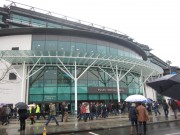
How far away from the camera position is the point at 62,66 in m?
27.3

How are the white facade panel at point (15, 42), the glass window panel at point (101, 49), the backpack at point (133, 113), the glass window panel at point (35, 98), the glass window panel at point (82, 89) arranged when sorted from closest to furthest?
the backpack at point (133, 113)
the glass window panel at point (35, 98)
the glass window panel at point (82, 89)
the white facade panel at point (15, 42)
the glass window panel at point (101, 49)

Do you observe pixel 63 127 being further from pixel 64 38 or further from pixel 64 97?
pixel 64 38

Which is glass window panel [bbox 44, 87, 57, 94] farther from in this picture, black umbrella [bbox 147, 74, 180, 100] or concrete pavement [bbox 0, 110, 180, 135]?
black umbrella [bbox 147, 74, 180, 100]

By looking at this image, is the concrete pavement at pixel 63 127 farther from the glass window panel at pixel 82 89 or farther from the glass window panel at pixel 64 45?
the glass window panel at pixel 64 45

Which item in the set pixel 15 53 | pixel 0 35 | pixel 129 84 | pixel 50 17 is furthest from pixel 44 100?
pixel 50 17

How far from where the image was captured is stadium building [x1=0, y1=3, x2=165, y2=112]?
80.6 ft

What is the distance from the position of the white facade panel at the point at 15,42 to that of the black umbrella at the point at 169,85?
2601cm

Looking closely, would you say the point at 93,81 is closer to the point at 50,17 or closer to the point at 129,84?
the point at 129,84

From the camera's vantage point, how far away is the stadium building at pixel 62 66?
2458 centimetres

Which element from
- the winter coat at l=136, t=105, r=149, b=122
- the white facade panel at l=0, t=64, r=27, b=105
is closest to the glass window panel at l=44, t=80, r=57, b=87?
the white facade panel at l=0, t=64, r=27, b=105

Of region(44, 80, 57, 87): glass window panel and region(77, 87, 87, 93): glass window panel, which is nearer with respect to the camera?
region(44, 80, 57, 87): glass window panel

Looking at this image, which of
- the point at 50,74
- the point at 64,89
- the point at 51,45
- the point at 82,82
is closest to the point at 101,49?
the point at 82,82

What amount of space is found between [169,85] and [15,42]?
2782 cm

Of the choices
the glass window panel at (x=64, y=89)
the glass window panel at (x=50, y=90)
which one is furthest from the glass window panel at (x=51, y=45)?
the glass window panel at (x=64, y=89)
